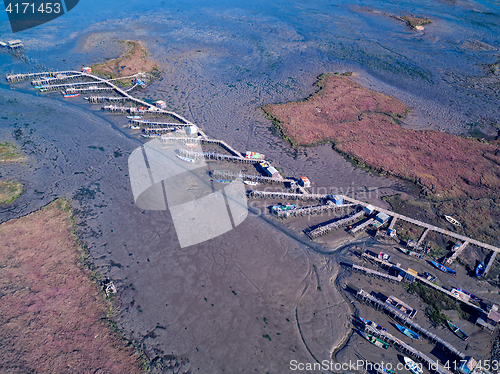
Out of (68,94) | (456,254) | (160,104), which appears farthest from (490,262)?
(68,94)

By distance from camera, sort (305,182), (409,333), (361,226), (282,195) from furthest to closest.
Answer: (305,182), (282,195), (361,226), (409,333)

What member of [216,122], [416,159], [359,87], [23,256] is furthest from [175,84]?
[416,159]

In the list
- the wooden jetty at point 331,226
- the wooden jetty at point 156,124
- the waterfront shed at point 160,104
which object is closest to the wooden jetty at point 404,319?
the wooden jetty at point 331,226

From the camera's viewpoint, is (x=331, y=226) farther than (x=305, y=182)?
No

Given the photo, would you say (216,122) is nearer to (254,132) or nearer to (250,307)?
(254,132)

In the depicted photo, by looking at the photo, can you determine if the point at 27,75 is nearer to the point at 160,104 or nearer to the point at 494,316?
the point at 160,104

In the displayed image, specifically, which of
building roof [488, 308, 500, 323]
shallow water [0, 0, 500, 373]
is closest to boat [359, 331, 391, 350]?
shallow water [0, 0, 500, 373]
